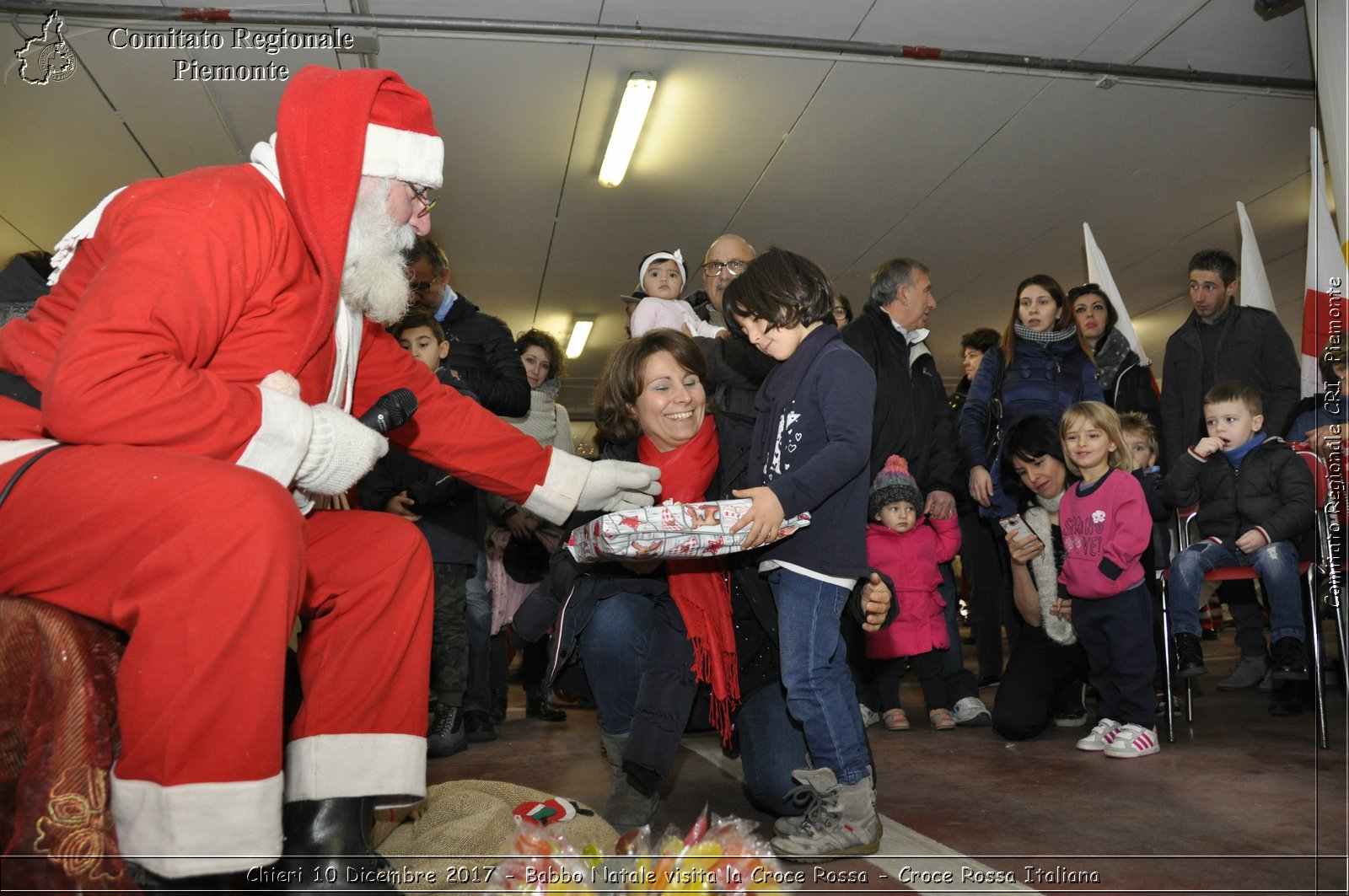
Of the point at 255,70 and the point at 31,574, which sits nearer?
the point at 31,574

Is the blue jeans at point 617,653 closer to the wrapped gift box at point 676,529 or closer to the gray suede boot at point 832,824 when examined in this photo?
the wrapped gift box at point 676,529

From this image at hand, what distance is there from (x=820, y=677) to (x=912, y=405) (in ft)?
7.21

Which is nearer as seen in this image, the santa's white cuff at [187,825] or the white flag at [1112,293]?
the santa's white cuff at [187,825]

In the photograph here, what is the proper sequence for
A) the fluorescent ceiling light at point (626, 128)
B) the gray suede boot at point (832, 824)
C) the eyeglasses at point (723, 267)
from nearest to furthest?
the gray suede boot at point (832, 824)
the eyeglasses at point (723, 267)
the fluorescent ceiling light at point (626, 128)

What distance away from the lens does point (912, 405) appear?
4242 millimetres

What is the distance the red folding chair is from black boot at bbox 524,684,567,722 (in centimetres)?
257

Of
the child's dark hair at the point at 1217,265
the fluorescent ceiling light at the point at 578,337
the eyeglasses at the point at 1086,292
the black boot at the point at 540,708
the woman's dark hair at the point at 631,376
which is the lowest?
the black boot at the point at 540,708

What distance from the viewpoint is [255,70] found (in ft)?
17.3

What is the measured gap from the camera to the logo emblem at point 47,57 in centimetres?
508

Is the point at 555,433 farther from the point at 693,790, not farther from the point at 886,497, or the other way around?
the point at 693,790

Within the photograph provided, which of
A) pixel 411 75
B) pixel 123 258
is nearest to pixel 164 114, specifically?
pixel 411 75

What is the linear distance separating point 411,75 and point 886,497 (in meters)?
3.60

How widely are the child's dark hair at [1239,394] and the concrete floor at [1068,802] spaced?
1.20 meters

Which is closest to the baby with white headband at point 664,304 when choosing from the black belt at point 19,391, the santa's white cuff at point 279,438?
the santa's white cuff at point 279,438
